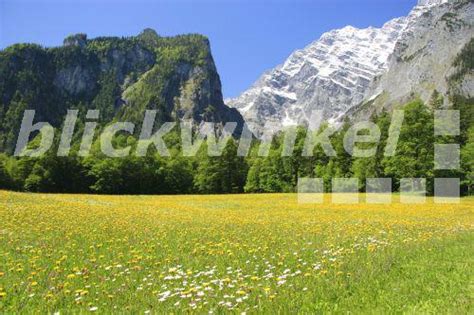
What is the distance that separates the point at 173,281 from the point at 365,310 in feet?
14.6

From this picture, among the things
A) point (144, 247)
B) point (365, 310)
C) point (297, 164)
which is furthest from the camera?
point (297, 164)

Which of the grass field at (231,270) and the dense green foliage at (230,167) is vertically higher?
the dense green foliage at (230,167)

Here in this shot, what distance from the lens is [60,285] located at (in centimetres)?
903

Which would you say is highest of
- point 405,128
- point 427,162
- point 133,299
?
point 405,128

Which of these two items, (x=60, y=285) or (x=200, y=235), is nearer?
(x=60, y=285)

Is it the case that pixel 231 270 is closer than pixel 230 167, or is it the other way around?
pixel 231 270

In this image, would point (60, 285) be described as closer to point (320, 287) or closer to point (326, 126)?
point (320, 287)

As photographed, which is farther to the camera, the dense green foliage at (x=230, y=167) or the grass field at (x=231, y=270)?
the dense green foliage at (x=230, y=167)

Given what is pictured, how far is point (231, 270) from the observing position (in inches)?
436

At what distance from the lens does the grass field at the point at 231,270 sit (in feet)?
27.0

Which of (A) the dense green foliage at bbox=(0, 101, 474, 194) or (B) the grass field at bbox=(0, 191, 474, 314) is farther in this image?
(A) the dense green foliage at bbox=(0, 101, 474, 194)

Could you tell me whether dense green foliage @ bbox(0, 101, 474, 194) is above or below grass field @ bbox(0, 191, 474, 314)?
above

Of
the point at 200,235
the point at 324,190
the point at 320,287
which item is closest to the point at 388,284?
the point at 320,287

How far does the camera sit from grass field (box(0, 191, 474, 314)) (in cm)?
822
